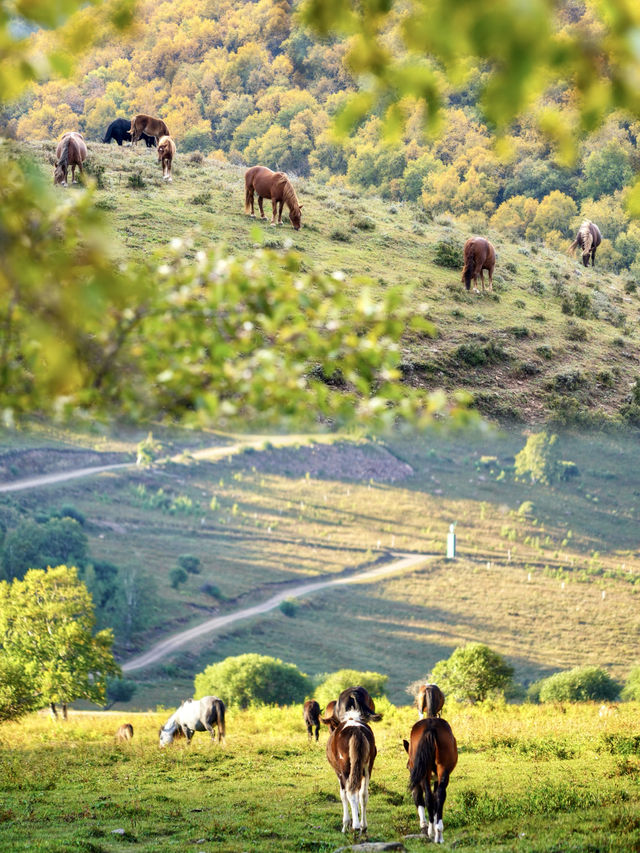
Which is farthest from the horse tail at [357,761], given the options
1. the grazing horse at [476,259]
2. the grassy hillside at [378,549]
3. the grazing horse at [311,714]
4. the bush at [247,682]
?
the grassy hillside at [378,549]

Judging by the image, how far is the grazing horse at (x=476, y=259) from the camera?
1642cm

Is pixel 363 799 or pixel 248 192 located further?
pixel 248 192

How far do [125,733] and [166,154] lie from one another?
15.7m

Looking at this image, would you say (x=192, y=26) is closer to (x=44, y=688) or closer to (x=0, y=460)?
(x=0, y=460)

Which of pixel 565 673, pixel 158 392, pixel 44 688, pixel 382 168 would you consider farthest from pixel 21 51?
pixel 382 168

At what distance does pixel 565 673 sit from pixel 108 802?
19.1m

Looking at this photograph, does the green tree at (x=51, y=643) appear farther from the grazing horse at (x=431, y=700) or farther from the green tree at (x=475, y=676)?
the green tree at (x=475, y=676)

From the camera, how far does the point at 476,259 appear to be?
16703mm

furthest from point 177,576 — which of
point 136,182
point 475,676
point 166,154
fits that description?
point 136,182

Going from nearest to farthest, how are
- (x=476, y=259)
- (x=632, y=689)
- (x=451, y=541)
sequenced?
(x=476, y=259), (x=632, y=689), (x=451, y=541)

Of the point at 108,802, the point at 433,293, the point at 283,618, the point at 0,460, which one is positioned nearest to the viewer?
the point at 108,802

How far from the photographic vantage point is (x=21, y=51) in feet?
8.77

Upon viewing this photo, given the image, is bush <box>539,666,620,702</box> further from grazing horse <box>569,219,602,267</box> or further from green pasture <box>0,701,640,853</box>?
grazing horse <box>569,219,602,267</box>

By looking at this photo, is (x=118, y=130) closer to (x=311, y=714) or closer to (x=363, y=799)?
(x=311, y=714)
